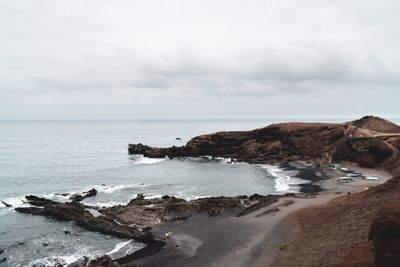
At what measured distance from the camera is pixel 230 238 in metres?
39.8

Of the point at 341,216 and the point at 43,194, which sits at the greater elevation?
the point at 341,216

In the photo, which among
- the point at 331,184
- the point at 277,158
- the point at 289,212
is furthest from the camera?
the point at 277,158

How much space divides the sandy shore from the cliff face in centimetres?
4055

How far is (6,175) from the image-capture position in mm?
87000

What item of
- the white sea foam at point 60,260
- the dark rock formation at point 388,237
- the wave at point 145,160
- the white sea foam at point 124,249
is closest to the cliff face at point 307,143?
the wave at point 145,160

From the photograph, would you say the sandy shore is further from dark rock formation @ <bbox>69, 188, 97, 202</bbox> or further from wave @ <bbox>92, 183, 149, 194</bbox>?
wave @ <bbox>92, 183, 149, 194</bbox>

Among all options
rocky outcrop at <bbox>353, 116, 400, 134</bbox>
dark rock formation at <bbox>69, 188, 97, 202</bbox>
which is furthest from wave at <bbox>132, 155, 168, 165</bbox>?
rocky outcrop at <bbox>353, 116, 400, 134</bbox>

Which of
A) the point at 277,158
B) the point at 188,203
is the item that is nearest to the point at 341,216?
the point at 188,203

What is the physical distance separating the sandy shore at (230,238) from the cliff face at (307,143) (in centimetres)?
4055

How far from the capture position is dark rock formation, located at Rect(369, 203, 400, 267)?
1897 centimetres

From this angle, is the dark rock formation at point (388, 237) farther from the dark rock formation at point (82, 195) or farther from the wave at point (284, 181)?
the dark rock formation at point (82, 195)

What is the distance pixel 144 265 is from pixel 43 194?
1627 inches

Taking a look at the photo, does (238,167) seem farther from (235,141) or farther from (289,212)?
(289,212)

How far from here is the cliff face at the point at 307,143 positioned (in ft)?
286
